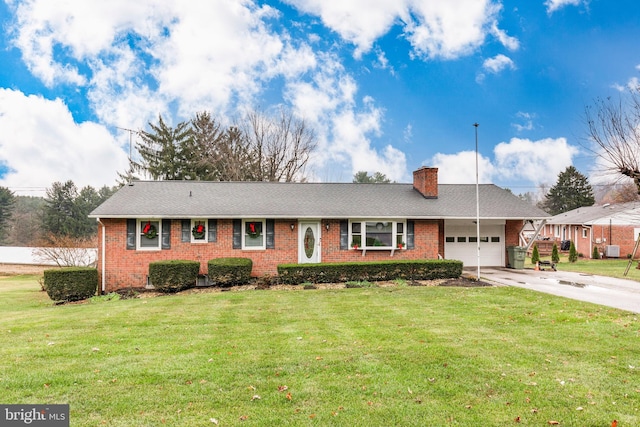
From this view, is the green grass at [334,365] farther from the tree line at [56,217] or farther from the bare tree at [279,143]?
the tree line at [56,217]

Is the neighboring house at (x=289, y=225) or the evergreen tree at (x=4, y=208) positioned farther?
the evergreen tree at (x=4, y=208)

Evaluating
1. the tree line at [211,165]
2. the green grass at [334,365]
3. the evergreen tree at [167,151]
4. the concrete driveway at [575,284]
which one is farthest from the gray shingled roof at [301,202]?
the evergreen tree at [167,151]

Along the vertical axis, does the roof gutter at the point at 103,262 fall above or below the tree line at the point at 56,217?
below

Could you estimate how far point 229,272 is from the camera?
1401 centimetres

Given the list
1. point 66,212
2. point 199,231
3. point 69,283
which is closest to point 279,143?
point 199,231

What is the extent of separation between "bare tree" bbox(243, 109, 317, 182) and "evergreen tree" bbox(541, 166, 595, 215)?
3542 cm

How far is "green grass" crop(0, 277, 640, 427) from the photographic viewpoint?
13.8 feet

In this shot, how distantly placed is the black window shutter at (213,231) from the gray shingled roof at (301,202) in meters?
0.42

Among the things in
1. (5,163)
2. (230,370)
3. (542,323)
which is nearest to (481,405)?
(230,370)

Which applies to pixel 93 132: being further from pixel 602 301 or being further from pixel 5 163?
pixel 602 301

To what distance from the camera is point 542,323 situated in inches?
319

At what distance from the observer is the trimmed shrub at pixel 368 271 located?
14.2 meters

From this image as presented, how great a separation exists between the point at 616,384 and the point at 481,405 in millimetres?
2030

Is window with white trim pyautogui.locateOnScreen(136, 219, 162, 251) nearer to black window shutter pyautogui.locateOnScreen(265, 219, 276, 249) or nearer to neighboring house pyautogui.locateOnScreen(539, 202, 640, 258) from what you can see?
black window shutter pyautogui.locateOnScreen(265, 219, 276, 249)
